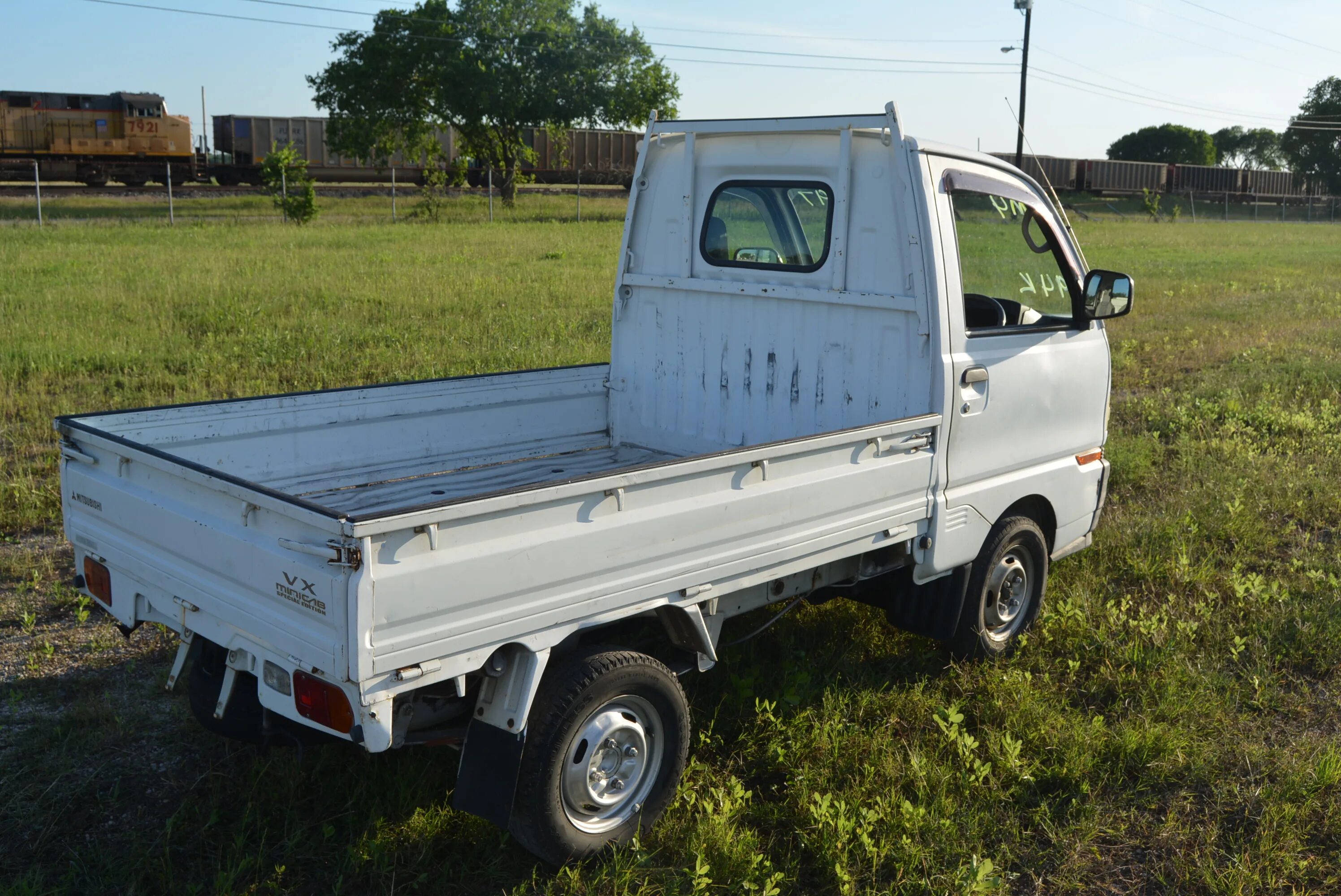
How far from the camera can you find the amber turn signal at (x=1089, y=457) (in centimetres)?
542

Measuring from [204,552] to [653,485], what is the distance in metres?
1.30

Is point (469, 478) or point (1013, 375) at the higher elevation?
point (1013, 375)

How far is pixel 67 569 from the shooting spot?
5.80m

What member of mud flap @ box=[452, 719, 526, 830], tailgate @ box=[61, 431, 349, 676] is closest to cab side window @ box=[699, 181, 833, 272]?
mud flap @ box=[452, 719, 526, 830]

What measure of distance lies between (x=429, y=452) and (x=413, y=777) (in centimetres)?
150

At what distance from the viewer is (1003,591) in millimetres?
5230

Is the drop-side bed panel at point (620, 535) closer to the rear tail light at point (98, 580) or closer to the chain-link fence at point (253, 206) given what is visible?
the rear tail light at point (98, 580)

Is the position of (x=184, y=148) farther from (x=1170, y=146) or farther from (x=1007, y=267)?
(x=1170, y=146)

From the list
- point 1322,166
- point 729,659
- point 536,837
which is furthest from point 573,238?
point 1322,166

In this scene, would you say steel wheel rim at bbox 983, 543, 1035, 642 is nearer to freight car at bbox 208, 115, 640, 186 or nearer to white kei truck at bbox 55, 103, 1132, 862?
white kei truck at bbox 55, 103, 1132, 862

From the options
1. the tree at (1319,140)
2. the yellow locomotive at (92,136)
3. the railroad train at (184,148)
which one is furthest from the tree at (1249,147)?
the yellow locomotive at (92,136)

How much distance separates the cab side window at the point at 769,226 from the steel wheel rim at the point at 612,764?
83.0 inches

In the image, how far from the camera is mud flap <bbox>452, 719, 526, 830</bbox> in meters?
3.22

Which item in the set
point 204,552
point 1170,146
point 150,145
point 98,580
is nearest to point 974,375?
point 204,552
